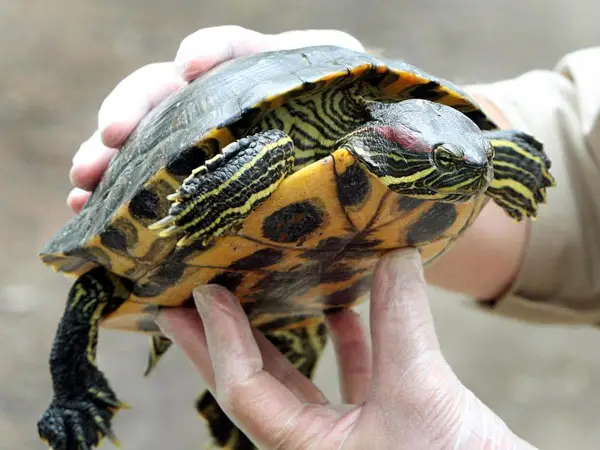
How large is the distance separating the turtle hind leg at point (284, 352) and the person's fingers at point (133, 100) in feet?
2.02

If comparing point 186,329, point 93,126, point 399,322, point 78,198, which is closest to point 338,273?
point 399,322

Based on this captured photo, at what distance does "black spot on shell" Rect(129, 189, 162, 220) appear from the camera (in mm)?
967

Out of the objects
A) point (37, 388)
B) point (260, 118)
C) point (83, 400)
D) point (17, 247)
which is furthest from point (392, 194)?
point (17, 247)

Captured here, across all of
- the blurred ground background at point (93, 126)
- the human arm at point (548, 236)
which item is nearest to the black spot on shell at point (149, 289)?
the human arm at point (548, 236)

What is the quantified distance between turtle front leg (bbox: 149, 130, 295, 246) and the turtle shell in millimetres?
27

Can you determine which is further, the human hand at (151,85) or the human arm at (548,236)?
the human arm at (548,236)

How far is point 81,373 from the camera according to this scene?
127 cm

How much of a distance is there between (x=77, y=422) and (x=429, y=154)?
36.2 inches

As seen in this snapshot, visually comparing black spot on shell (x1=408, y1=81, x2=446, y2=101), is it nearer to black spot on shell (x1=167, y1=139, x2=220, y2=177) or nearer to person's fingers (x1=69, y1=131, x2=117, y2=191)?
black spot on shell (x1=167, y1=139, x2=220, y2=177)

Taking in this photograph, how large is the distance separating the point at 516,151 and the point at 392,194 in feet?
1.18

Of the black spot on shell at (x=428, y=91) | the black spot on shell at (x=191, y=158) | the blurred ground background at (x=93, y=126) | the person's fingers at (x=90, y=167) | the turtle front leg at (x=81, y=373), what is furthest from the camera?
the blurred ground background at (x=93, y=126)

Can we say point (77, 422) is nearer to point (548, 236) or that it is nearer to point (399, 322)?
point (399, 322)

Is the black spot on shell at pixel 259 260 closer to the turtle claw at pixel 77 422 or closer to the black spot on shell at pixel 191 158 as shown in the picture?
the black spot on shell at pixel 191 158

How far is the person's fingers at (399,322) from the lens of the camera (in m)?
1.05
